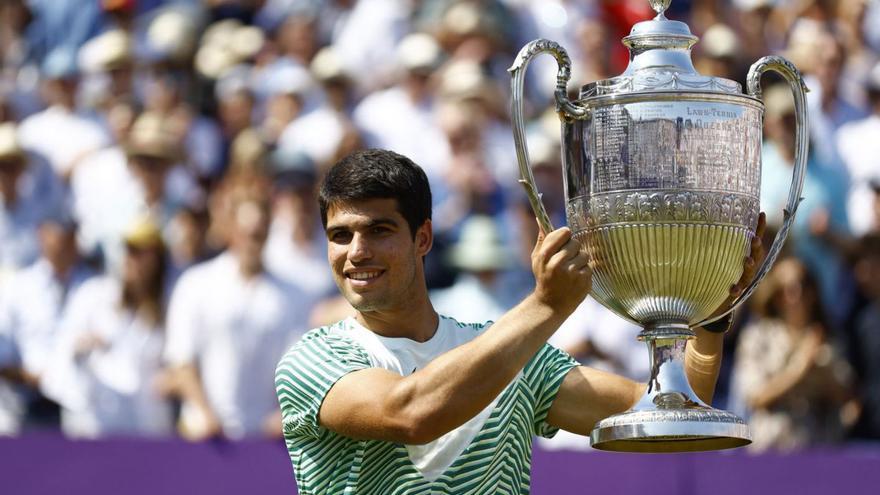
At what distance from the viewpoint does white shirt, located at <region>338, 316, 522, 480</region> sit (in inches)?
151

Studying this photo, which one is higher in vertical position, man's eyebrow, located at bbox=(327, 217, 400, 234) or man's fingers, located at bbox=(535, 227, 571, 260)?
man's eyebrow, located at bbox=(327, 217, 400, 234)

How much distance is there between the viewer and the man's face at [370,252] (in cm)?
385

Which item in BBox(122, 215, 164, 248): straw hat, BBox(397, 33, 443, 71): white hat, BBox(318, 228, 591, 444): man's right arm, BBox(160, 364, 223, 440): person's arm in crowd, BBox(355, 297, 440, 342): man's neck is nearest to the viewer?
BBox(318, 228, 591, 444): man's right arm

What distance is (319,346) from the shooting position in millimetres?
3943

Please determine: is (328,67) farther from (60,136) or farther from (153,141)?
(60,136)

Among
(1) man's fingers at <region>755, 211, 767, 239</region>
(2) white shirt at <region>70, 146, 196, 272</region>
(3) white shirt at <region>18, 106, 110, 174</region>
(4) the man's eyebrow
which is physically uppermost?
(3) white shirt at <region>18, 106, 110, 174</region>

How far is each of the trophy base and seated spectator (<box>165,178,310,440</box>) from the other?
3.69m

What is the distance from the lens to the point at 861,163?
804 cm

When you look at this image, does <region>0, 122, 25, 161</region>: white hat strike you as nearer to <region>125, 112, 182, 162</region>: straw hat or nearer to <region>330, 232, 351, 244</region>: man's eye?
<region>125, 112, 182, 162</region>: straw hat

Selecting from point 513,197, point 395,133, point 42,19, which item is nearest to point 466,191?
point 513,197

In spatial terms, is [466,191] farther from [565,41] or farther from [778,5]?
[778,5]

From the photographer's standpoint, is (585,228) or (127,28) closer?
(585,228)

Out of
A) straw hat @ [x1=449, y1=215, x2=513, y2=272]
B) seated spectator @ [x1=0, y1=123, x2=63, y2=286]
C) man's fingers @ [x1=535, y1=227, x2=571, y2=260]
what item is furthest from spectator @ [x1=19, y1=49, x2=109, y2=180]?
man's fingers @ [x1=535, y1=227, x2=571, y2=260]

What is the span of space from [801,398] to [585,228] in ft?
11.7
